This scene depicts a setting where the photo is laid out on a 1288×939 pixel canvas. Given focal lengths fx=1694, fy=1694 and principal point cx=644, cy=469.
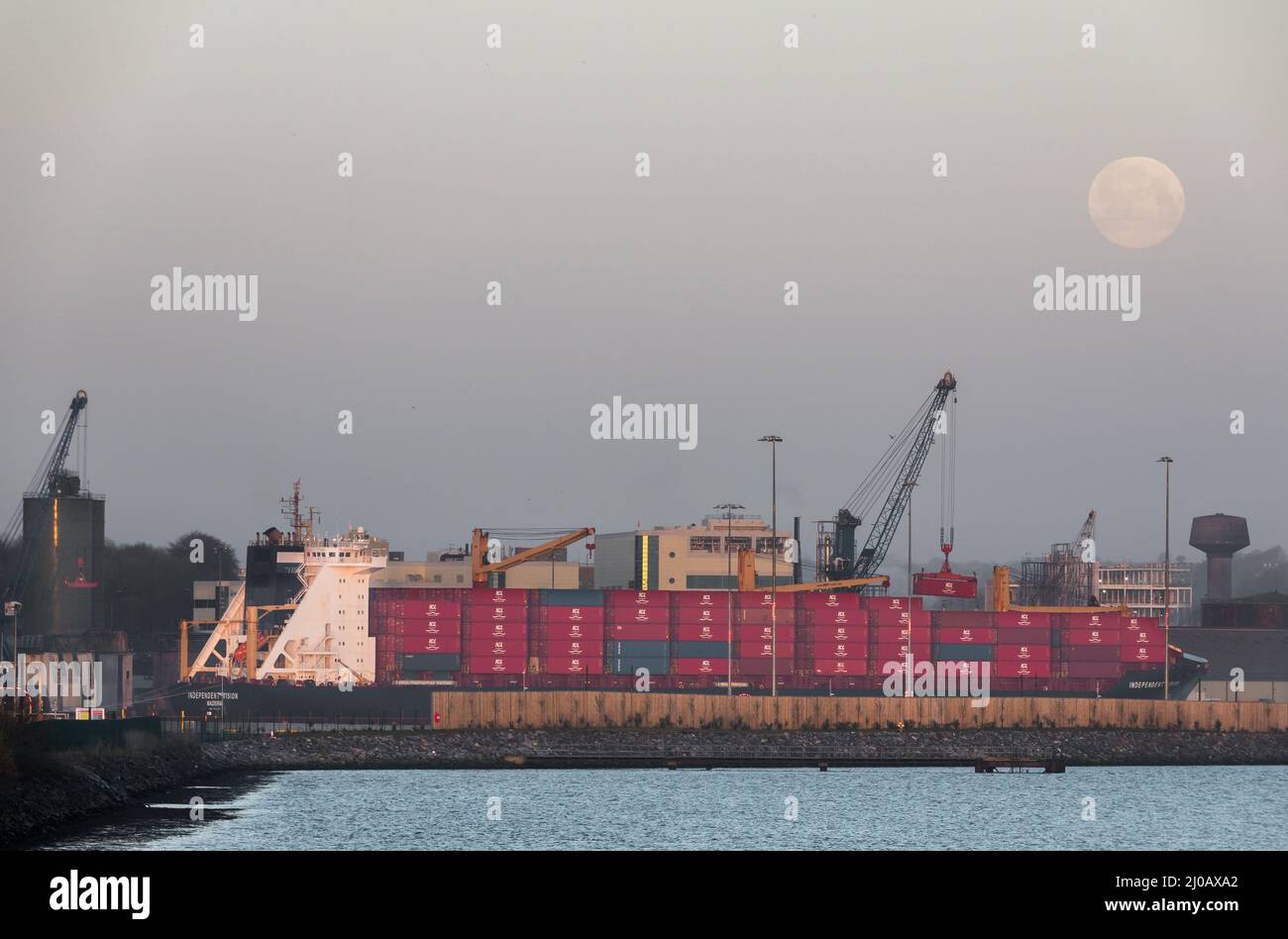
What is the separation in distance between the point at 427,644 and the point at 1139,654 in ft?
187

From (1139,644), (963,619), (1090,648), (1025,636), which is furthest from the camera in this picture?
(1139,644)

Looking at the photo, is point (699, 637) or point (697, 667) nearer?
point (697, 667)

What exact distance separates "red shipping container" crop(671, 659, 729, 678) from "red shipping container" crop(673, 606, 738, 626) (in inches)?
111

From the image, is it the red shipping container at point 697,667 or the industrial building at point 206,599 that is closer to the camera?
the red shipping container at point 697,667

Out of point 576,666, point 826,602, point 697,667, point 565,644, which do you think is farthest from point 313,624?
point 826,602

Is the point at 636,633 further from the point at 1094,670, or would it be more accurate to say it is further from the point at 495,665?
the point at 1094,670

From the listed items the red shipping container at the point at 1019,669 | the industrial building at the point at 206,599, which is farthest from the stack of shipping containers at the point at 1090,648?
the industrial building at the point at 206,599

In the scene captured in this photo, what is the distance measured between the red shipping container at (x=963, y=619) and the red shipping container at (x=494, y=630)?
32.1 meters

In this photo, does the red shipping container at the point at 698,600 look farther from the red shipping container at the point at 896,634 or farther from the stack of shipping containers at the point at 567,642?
the red shipping container at the point at 896,634

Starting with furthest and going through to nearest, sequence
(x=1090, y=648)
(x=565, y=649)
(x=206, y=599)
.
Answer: (x=206, y=599)
(x=1090, y=648)
(x=565, y=649)

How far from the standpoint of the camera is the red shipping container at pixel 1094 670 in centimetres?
13425

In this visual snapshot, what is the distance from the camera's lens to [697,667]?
127m
